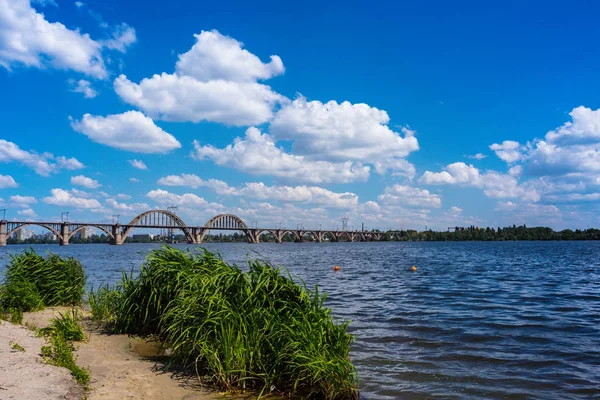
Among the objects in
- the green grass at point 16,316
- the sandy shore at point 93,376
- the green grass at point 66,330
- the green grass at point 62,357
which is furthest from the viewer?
the green grass at point 16,316

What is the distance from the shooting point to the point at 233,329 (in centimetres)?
777

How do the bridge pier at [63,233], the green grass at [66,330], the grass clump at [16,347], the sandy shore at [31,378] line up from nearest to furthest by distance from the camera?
1. the sandy shore at [31,378]
2. the grass clump at [16,347]
3. the green grass at [66,330]
4. the bridge pier at [63,233]

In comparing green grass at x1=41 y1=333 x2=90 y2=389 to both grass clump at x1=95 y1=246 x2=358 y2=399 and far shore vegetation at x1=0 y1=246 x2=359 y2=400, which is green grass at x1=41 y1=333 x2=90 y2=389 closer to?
far shore vegetation at x1=0 y1=246 x2=359 y2=400

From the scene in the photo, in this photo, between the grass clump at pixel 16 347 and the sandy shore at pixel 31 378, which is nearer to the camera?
the sandy shore at pixel 31 378

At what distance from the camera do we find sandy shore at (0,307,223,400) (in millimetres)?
6449

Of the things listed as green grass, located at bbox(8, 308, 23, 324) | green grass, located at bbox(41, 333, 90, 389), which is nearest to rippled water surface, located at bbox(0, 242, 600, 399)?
green grass, located at bbox(8, 308, 23, 324)

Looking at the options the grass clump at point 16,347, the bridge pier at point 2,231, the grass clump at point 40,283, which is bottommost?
the grass clump at point 16,347

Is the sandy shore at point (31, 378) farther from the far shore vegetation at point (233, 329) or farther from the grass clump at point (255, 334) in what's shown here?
the grass clump at point (255, 334)

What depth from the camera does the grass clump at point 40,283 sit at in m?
13.3

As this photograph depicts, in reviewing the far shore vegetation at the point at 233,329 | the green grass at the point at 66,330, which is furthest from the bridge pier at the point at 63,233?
the green grass at the point at 66,330

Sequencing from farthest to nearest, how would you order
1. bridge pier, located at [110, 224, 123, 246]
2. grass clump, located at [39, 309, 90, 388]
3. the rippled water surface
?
1. bridge pier, located at [110, 224, 123, 246]
2. the rippled water surface
3. grass clump, located at [39, 309, 90, 388]

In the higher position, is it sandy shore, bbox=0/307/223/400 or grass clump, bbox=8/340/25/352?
grass clump, bbox=8/340/25/352

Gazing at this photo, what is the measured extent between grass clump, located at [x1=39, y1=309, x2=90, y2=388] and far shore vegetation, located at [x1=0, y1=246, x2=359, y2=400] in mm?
23

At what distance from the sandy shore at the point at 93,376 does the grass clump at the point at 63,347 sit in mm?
148
